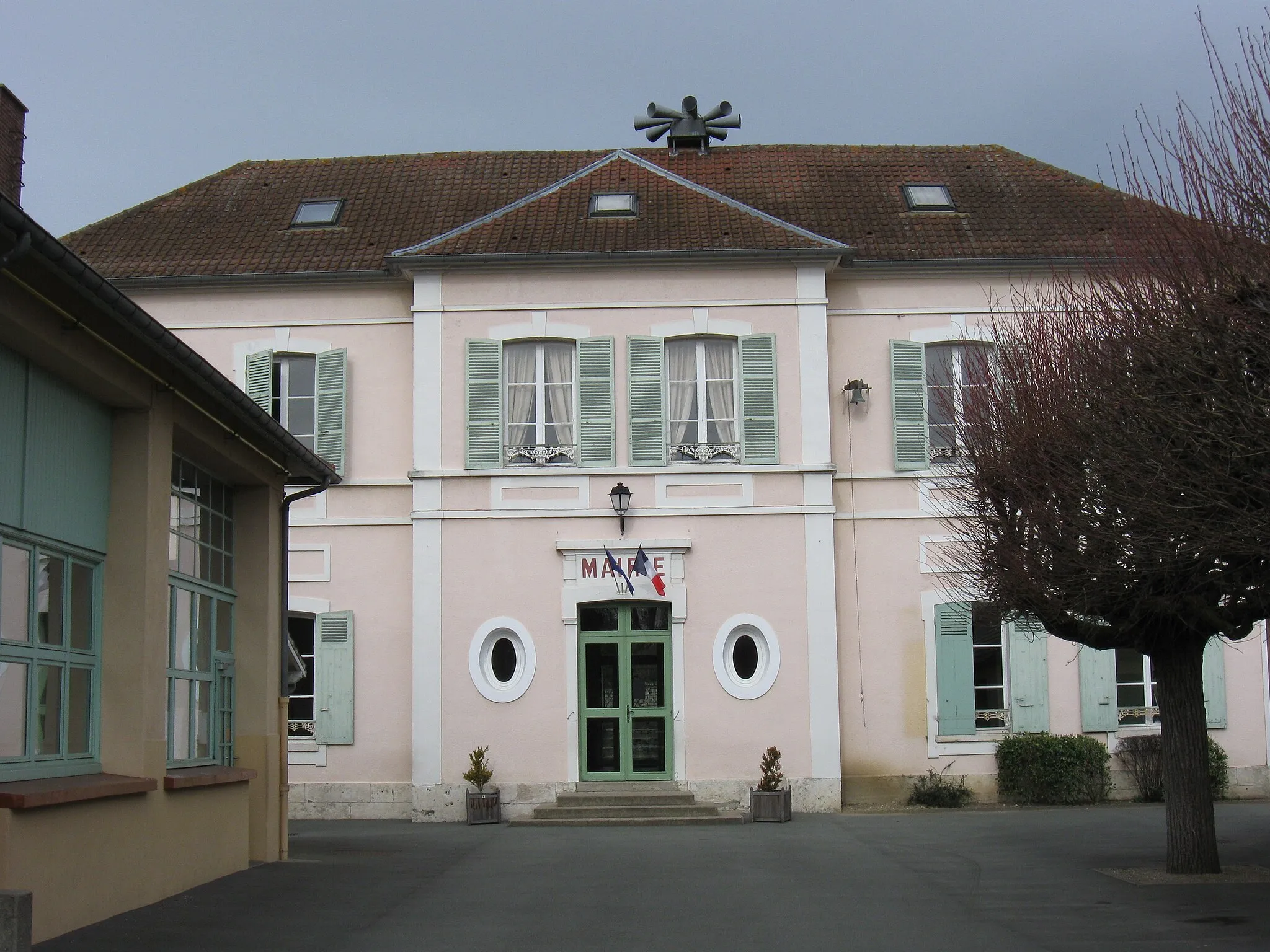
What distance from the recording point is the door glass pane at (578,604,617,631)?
1898 cm

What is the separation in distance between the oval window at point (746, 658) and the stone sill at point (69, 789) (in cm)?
974

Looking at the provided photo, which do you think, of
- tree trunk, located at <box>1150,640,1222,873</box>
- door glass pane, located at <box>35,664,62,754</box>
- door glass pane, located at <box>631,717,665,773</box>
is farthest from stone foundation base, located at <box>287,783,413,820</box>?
tree trunk, located at <box>1150,640,1222,873</box>

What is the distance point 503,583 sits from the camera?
61.9 feet

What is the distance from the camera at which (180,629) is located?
39.6 feet

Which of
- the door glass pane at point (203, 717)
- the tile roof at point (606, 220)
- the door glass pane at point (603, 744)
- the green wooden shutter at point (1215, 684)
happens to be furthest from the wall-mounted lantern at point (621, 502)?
the green wooden shutter at point (1215, 684)

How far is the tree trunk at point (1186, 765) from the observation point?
37.9 feet

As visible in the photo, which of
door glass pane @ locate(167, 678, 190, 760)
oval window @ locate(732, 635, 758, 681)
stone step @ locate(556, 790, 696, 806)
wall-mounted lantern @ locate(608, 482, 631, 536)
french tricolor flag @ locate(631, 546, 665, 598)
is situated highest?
wall-mounted lantern @ locate(608, 482, 631, 536)

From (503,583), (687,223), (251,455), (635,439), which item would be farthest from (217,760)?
(687,223)

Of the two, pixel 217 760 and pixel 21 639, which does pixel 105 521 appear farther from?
pixel 217 760

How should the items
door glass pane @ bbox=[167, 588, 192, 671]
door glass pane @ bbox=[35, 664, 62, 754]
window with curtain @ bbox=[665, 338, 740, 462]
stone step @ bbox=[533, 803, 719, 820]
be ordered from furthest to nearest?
1. window with curtain @ bbox=[665, 338, 740, 462]
2. stone step @ bbox=[533, 803, 719, 820]
3. door glass pane @ bbox=[167, 588, 192, 671]
4. door glass pane @ bbox=[35, 664, 62, 754]

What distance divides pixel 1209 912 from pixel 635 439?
10.5 m

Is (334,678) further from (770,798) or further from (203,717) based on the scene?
(203,717)

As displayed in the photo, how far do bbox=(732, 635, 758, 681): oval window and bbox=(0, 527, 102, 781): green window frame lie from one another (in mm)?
10047

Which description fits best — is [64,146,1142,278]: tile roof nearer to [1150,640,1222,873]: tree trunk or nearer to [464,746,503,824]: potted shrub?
[464,746,503,824]: potted shrub
